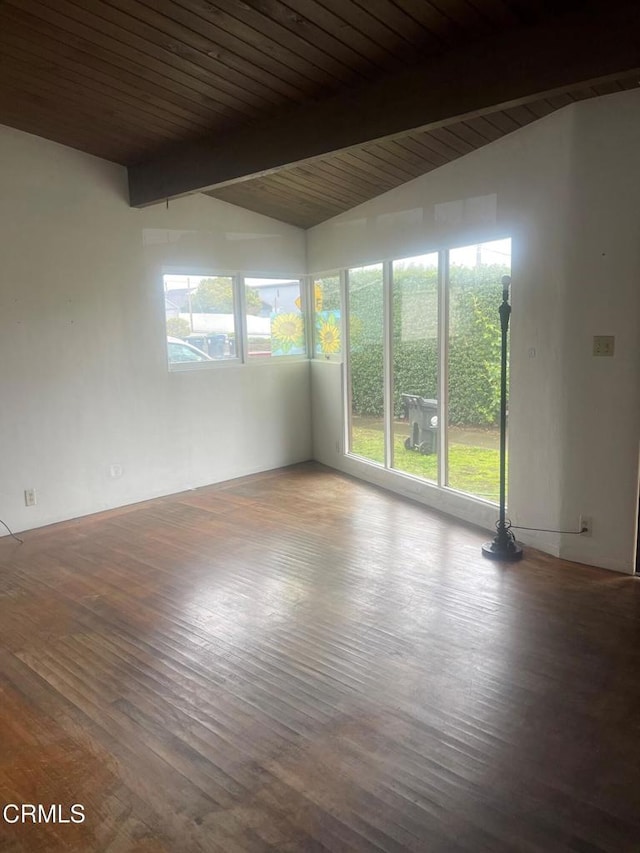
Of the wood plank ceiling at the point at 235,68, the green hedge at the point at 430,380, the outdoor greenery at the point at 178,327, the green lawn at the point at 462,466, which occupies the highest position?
the wood plank ceiling at the point at 235,68

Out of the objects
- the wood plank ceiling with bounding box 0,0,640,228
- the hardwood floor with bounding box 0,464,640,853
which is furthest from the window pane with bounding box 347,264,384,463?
the hardwood floor with bounding box 0,464,640,853

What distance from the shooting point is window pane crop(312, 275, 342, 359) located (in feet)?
21.1

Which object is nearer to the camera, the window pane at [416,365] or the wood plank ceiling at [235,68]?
the wood plank ceiling at [235,68]

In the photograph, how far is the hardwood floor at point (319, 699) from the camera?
6.31 feet

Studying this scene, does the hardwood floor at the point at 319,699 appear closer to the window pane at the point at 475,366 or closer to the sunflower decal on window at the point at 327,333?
the window pane at the point at 475,366

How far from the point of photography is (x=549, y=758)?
85.5 inches

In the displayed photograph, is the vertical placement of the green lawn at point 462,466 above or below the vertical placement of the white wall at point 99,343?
below

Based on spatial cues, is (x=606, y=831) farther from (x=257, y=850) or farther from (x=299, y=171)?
(x=299, y=171)

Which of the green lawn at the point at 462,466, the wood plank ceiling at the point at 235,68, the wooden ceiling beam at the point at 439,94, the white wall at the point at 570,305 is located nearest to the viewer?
the wooden ceiling beam at the point at 439,94

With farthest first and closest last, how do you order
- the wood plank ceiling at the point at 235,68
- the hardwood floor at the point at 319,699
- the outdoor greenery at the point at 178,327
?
the outdoor greenery at the point at 178,327
the wood plank ceiling at the point at 235,68
the hardwood floor at the point at 319,699

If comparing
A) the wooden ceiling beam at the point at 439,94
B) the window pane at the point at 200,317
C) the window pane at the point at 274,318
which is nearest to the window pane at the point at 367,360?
the window pane at the point at 274,318

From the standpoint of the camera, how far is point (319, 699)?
2557 millimetres

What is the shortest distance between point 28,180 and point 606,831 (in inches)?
206

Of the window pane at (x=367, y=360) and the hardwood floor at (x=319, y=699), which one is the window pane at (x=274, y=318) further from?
the hardwood floor at (x=319, y=699)
